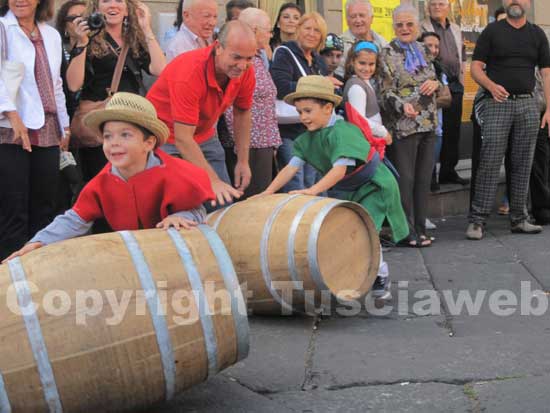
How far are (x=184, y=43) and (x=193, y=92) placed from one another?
1.51m

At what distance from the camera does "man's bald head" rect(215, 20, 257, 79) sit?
5.89 meters

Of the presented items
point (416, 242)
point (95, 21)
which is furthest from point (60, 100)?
point (416, 242)

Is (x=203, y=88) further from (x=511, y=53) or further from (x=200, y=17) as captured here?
(x=511, y=53)

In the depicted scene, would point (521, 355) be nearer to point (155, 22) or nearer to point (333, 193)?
point (333, 193)

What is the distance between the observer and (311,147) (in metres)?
6.54

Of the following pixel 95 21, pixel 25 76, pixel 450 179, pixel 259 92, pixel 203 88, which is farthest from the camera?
pixel 450 179

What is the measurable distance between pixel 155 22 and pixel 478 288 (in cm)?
418

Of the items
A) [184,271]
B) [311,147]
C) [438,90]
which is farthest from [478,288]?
[184,271]

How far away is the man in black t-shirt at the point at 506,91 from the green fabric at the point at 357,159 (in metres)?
2.52

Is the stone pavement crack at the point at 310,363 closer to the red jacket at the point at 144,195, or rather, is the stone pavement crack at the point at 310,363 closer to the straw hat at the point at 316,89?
the red jacket at the point at 144,195

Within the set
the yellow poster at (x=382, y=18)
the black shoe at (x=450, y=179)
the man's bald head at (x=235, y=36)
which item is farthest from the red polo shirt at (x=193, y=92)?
the yellow poster at (x=382, y=18)

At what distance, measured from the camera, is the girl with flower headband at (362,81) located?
318 inches

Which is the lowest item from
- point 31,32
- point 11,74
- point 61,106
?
point 61,106

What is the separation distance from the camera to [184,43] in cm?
736
